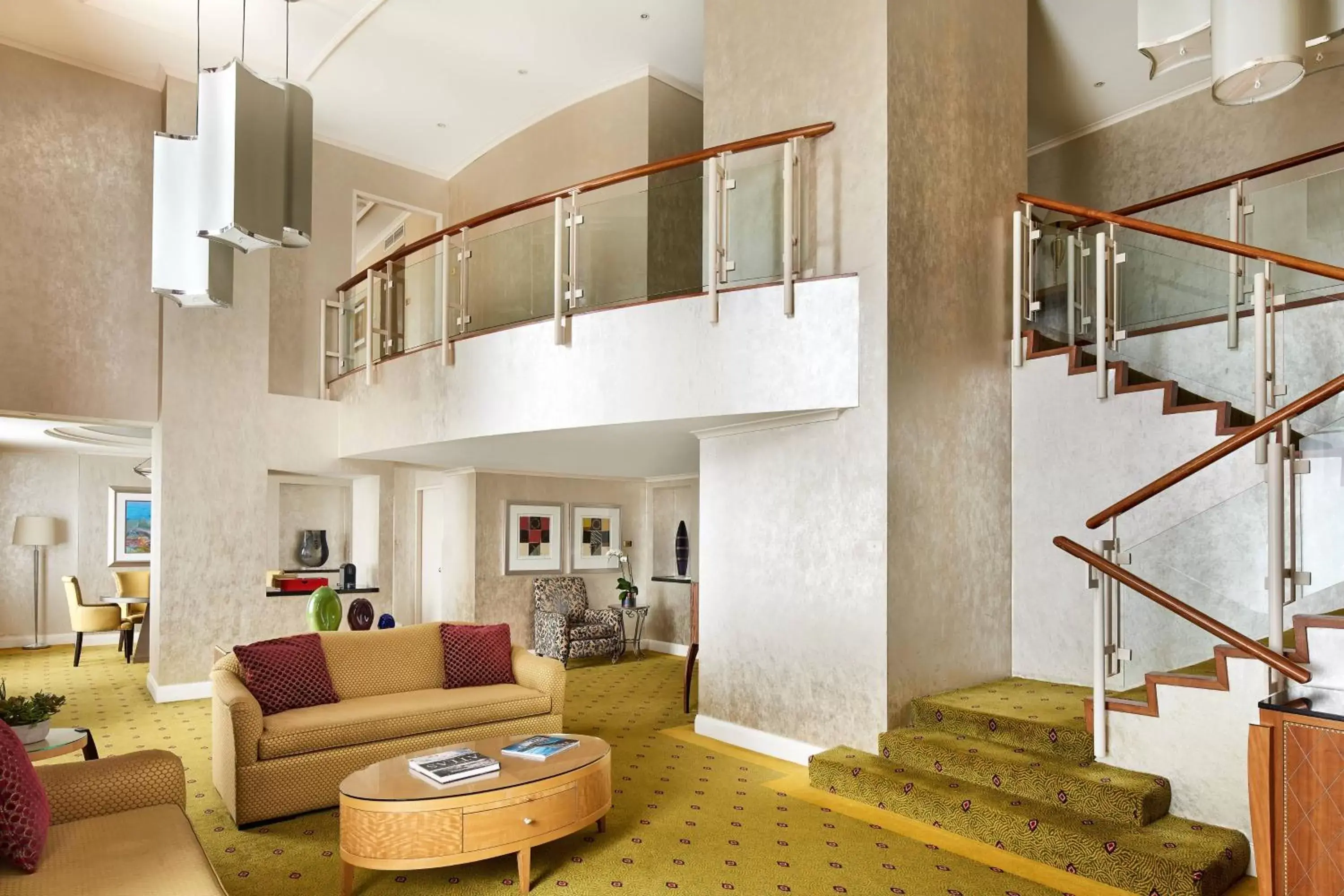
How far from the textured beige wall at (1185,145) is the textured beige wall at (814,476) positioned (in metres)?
3.84

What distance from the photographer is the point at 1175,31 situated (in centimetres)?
403

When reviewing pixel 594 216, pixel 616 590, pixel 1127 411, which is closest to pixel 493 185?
pixel 594 216

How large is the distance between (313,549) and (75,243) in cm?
385

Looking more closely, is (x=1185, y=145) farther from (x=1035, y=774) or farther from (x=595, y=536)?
(x=595, y=536)

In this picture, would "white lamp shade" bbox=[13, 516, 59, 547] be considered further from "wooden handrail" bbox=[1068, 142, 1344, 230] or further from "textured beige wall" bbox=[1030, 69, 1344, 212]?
"textured beige wall" bbox=[1030, 69, 1344, 212]

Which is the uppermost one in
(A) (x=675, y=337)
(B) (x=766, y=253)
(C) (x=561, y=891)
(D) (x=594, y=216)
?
(D) (x=594, y=216)

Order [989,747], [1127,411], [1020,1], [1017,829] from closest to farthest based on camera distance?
[1017,829], [989,747], [1127,411], [1020,1]

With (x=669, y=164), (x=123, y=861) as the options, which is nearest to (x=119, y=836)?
(x=123, y=861)

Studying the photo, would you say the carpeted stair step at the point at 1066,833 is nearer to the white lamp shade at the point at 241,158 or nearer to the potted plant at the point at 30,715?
the potted plant at the point at 30,715

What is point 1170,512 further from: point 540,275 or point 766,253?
point 540,275

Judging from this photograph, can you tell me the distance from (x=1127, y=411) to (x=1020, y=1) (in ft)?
11.0

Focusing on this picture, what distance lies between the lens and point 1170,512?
17.1 feet

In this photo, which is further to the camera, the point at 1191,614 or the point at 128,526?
the point at 128,526

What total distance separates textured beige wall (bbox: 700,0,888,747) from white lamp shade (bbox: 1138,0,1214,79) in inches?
59.2
